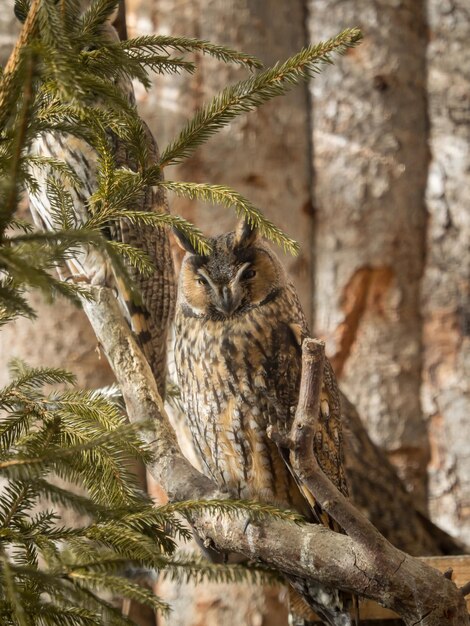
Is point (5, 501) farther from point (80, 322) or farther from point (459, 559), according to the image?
point (80, 322)

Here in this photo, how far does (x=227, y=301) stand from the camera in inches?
57.1

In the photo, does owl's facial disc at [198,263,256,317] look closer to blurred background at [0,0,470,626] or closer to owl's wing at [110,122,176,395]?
owl's wing at [110,122,176,395]

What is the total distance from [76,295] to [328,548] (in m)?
0.46

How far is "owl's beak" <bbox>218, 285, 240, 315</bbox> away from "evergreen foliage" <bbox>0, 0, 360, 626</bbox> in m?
0.38

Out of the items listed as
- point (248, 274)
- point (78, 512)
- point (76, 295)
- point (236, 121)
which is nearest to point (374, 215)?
point (236, 121)

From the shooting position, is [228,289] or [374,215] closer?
[228,289]

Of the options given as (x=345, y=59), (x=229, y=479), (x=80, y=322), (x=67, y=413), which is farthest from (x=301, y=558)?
(x=345, y=59)

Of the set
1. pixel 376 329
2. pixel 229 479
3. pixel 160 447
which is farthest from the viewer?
pixel 376 329

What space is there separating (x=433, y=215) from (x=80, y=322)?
125cm

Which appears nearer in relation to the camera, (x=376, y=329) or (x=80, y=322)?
(x=80, y=322)

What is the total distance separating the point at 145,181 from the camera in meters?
0.98

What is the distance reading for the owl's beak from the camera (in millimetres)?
1447

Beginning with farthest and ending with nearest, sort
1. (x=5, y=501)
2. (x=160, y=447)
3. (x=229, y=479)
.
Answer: (x=229, y=479)
(x=160, y=447)
(x=5, y=501)

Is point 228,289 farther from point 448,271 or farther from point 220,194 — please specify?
point 448,271
